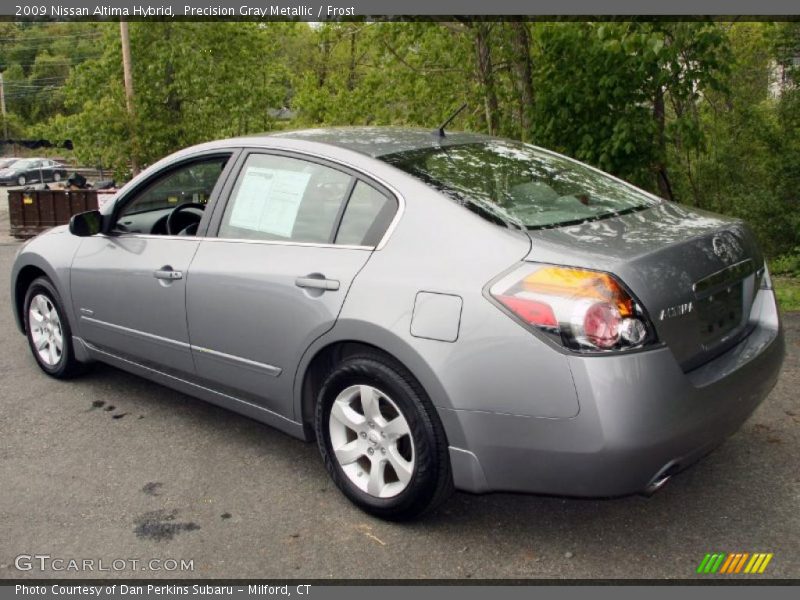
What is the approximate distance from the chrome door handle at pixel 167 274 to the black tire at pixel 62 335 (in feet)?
3.94

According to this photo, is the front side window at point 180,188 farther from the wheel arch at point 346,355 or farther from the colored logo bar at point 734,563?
the colored logo bar at point 734,563

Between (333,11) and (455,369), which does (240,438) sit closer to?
(455,369)

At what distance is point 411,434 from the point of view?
3.27m

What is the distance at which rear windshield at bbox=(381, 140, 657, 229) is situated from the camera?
3432 millimetres

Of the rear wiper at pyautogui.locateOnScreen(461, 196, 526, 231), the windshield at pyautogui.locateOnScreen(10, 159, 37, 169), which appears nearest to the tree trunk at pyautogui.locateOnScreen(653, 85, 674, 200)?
the rear wiper at pyautogui.locateOnScreen(461, 196, 526, 231)

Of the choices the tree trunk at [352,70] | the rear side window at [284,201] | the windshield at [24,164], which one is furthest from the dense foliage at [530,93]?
the windshield at [24,164]

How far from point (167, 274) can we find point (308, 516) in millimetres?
1500

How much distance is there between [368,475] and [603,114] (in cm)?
612

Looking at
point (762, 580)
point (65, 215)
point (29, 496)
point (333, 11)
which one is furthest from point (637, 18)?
point (65, 215)

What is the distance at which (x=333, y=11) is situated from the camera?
1141 centimetres

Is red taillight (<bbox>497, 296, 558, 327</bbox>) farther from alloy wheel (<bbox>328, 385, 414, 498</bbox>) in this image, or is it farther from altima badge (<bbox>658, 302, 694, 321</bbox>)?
alloy wheel (<bbox>328, 385, 414, 498</bbox>)

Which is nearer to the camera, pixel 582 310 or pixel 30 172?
pixel 582 310

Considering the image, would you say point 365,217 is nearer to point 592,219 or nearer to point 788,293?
point 592,219

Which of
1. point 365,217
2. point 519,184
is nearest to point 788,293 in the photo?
point 519,184
